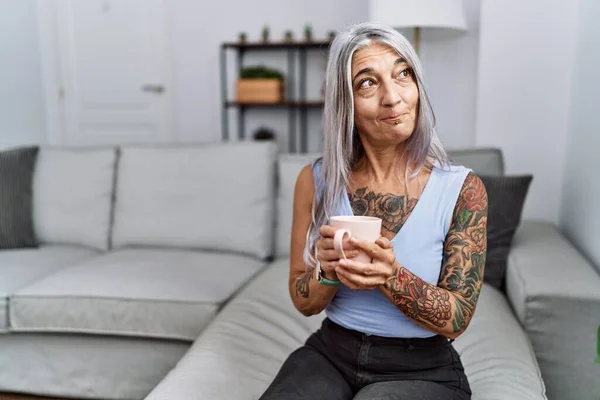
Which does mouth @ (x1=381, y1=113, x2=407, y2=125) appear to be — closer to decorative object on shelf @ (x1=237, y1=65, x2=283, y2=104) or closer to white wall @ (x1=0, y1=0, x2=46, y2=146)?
decorative object on shelf @ (x1=237, y1=65, x2=283, y2=104)

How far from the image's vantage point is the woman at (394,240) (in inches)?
42.8

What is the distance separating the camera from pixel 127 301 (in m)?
2.02

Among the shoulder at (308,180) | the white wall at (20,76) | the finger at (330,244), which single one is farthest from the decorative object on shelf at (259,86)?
the finger at (330,244)

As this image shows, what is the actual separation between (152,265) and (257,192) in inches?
20.1

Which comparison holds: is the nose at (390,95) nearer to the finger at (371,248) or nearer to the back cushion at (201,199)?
the finger at (371,248)

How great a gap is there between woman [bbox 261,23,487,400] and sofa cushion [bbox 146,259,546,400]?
220 mm

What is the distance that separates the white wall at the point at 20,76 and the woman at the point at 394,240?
4.42 metres

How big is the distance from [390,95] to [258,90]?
130 inches

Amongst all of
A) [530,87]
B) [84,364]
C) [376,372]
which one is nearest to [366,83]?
[376,372]

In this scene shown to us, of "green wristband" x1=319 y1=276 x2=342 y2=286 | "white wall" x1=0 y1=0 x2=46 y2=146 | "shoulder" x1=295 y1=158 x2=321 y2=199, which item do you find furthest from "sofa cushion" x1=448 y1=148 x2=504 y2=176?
"white wall" x1=0 y1=0 x2=46 y2=146

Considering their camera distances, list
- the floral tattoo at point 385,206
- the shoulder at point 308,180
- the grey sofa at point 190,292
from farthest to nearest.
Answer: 1. the grey sofa at point 190,292
2. the shoulder at point 308,180
3. the floral tattoo at point 385,206

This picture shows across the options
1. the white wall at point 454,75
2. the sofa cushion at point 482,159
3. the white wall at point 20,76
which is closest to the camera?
the sofa cushion at point 482,159

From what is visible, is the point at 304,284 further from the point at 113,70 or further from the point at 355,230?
the point at 113,70

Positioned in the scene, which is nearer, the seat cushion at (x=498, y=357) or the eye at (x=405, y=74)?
the eye at (x=405, y=74)
